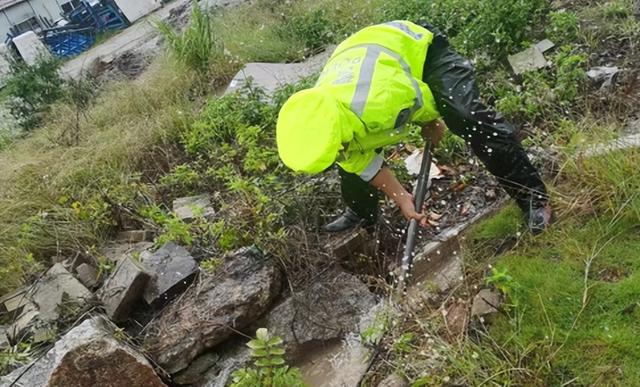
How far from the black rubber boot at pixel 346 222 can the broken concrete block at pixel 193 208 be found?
37.5 inches

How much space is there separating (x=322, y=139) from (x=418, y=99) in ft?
1.95

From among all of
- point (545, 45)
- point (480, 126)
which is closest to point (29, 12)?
point (545, 45)

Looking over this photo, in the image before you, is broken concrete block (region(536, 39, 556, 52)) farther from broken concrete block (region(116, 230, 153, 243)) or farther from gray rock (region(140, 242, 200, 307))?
broken concrete block (region(116, 230, 153, 243))

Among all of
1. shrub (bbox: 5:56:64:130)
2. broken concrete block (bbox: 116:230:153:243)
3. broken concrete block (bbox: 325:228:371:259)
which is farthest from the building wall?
broken concrete block (bbox: 325:228:371:259)

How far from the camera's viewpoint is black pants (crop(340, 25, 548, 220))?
279 centimetres

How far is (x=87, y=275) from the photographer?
3.86 meters

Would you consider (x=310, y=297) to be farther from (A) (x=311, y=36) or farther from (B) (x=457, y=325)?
(A) (x=311, y=36)

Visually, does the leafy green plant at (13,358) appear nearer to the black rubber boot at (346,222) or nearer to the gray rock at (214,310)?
the gray rock at (214,310)

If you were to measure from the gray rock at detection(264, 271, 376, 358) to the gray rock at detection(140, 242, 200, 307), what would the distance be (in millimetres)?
603

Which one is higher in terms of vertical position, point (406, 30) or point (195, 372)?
point (406, 30)

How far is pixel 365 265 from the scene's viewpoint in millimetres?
3355

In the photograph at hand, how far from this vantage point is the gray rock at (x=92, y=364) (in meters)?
2.70

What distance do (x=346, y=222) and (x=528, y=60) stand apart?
1.97 metres

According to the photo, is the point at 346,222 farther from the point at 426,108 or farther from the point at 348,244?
the point at 426,108
